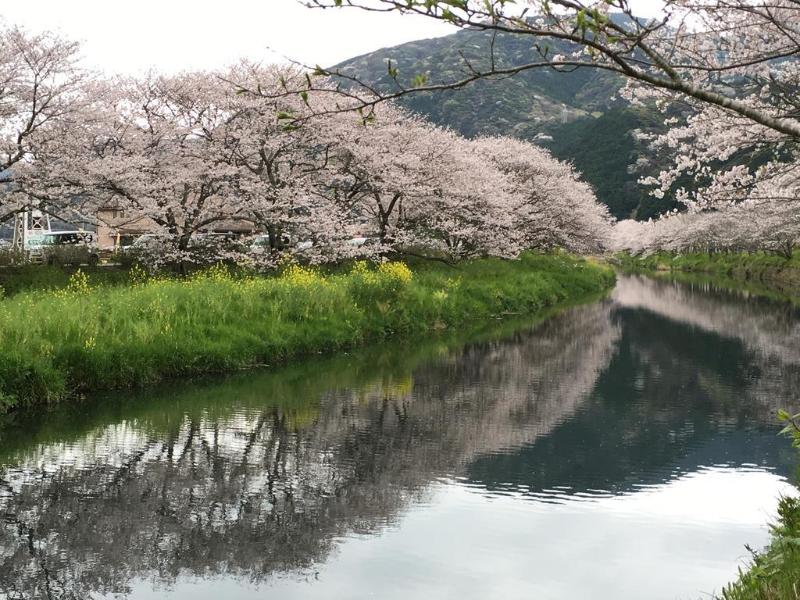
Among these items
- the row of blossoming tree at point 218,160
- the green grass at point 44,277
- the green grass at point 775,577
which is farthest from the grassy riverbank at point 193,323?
the green grass at point 775,577

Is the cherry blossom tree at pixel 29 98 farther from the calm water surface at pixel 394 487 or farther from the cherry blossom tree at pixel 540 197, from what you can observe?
the cherry blossom tree at pixel 540 197

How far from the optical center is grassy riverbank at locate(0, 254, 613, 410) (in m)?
15.4

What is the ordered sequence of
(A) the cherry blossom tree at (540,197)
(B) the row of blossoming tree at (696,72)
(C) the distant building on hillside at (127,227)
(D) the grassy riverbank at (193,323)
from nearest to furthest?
(B) the row of blossoming tree at (696,72)
(D) the grassy riverbank at (193,323)
(C) the distant building on hillside at (127,227)
(A) the cherry blossom tree at (540,197)

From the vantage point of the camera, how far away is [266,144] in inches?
1136

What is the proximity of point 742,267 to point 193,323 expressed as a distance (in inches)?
2874

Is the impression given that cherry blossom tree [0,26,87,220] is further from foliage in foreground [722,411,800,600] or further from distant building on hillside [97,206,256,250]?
foliage in foreground [722,411,800,600]

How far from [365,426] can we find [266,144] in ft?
57.1

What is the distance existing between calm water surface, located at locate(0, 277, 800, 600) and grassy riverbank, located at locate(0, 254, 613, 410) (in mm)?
924

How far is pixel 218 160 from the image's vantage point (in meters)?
29.5

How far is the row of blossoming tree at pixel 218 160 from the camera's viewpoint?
25641mm

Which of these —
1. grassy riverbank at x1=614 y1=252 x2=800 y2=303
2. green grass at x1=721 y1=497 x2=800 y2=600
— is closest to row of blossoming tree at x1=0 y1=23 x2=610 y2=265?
green grass at x1=721 y1=497 x2=800 y2=600

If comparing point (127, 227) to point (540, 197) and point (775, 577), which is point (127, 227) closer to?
point (540, 197)

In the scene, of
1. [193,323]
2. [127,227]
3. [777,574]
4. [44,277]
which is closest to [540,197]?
[127,227]

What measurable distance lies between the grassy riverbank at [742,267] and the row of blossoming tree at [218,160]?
25953mm
